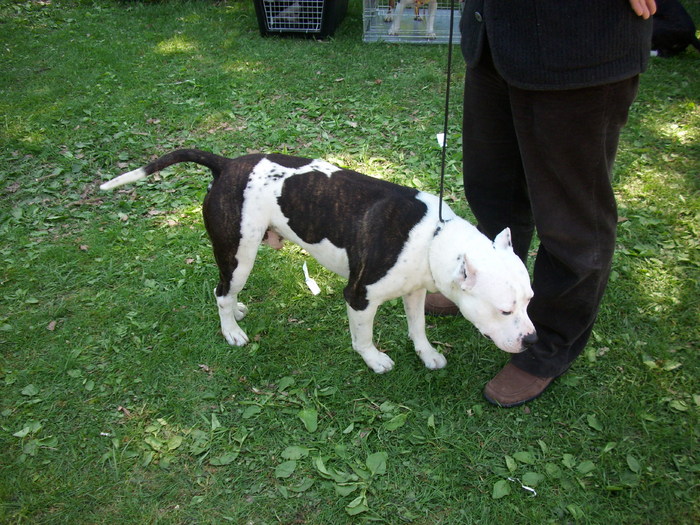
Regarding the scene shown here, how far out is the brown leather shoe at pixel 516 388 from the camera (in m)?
2.87

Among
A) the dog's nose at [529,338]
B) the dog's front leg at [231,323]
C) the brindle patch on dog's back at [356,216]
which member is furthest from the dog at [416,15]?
the dog's nose at [529,338]

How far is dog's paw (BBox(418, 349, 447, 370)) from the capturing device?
314 cm

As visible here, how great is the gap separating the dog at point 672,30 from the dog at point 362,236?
5410 mm

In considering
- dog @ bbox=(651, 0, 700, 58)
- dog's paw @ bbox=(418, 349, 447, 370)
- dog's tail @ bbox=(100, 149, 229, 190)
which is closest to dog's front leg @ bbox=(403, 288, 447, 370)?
dog's paw @ bbox=(418, 349, 447, 370)

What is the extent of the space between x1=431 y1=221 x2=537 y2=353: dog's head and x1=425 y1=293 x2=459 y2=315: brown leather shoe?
0.97 meters

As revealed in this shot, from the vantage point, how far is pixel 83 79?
21.4ft

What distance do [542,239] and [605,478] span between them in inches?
47.4

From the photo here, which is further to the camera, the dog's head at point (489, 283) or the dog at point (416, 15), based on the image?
the dog at point (416, 15)

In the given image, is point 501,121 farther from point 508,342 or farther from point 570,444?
point 570,444

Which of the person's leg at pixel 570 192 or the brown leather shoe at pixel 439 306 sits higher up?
the person's leg at pixel 570 192

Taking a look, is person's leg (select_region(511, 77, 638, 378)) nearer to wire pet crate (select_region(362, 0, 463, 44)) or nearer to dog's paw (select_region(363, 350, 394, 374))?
dog's paw (select_region(363, 350, 394, 374))

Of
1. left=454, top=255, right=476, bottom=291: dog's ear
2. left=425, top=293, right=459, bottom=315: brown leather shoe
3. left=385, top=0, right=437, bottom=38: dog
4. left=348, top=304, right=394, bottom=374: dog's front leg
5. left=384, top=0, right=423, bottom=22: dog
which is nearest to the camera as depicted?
left=454, top=255, right=476, bottom=291: dog's ear

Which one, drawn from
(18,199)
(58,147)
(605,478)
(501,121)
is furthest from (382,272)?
(58,147)

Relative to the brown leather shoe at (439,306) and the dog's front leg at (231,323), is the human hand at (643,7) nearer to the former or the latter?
the brown leather shoe at (439,306)
